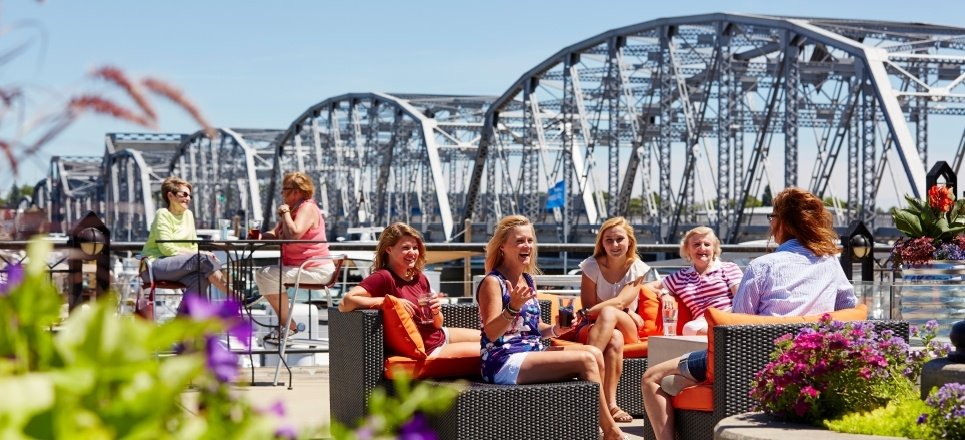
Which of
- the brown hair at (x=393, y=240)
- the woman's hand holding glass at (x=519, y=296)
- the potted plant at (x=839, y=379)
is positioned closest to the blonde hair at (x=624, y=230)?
the brown hair at (x=393, y=240)

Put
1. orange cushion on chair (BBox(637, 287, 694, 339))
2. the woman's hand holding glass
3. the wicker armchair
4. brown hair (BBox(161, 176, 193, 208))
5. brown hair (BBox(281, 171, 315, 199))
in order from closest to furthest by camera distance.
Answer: the wicker armchair → the woman's hand holding glass → orange cushion on chair (BBox(637, 287, 694, 339)) → brown hair (BBox(281, 171, 315, 199)) → brown hair (BBox(161, 176, 193, 208))

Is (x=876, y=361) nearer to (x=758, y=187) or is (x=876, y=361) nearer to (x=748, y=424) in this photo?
(x=748, y=424)

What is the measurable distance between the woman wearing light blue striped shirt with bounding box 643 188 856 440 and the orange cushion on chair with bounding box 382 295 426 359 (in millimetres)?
895

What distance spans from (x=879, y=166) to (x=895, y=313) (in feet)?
67.9

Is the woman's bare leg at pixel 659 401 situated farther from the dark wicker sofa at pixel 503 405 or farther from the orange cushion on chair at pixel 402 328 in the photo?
the orange cushion on chair at pixel 402 328

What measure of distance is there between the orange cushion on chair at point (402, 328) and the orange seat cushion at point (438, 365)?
3 cm

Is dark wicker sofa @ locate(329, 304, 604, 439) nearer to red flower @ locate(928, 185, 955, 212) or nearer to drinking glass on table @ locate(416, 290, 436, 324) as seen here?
drinking glass on table @ locate(416, 290, 436, 324)

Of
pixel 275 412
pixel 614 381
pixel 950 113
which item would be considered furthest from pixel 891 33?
pixel 275 412

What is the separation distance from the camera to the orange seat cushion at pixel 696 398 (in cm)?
477

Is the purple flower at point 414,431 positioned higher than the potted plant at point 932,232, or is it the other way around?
the purple flower at point 414,431

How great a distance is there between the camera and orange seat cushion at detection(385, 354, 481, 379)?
5266 mm

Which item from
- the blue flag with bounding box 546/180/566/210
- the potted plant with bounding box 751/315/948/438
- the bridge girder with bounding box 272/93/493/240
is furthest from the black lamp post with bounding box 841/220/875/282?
the bridge girder with bounding box 272/93/493/240

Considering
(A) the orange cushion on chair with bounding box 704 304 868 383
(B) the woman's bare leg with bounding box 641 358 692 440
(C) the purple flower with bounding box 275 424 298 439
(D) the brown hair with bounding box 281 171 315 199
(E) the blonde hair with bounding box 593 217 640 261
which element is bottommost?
(B) the woman's bare leg with bounding box 641 358 692 440

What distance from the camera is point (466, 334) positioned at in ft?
18.8
